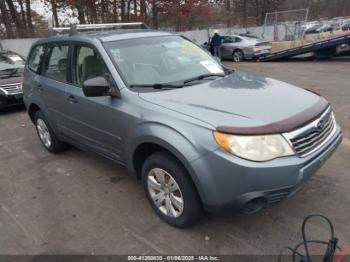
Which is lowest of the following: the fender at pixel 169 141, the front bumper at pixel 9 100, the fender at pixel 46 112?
the front bumper at pixel 9 100

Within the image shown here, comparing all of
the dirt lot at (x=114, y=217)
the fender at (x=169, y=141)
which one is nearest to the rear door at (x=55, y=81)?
the dirt lot at (x=114, y=217)

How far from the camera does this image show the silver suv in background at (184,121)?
2.42 meters

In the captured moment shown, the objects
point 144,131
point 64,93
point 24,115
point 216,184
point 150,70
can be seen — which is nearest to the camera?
point 216,184

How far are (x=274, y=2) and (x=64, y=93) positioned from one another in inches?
1511

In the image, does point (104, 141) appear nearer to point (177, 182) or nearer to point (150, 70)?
point (150, 70)

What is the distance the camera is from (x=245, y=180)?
2377 mm

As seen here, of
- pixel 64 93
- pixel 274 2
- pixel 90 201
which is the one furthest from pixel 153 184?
pixel 274 2

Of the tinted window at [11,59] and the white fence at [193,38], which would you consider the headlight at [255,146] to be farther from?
the white fence at [193,38]

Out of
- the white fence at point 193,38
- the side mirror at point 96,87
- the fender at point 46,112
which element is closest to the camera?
the side mirror at point 96,87

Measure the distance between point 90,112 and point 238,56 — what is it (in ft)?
47.6

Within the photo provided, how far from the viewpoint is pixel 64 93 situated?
402 cm

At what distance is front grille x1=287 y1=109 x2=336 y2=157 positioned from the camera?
2.50 meters

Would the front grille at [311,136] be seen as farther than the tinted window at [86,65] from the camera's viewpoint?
No

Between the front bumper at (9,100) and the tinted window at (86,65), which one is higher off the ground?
the tinted window at (86,65)
